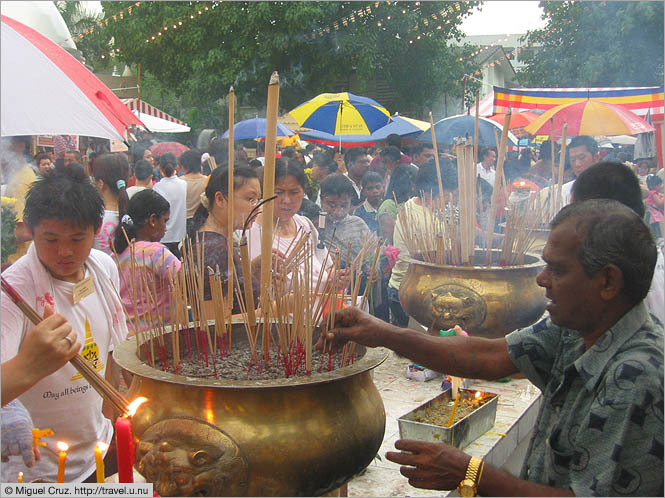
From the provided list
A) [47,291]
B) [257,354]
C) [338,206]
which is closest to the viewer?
[257,354]

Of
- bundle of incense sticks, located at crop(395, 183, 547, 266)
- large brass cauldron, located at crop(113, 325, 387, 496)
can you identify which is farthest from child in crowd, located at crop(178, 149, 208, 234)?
large brass cauldron, located at crop(113, 325, 387, 496)

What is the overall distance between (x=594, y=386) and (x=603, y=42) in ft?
20.9

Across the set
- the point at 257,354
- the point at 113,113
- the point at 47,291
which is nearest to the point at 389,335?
the point at 257,354

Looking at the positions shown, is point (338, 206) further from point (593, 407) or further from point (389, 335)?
point (593, 407)

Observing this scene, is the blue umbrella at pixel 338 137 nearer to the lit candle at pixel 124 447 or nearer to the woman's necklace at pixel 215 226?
the woman's necklace at pixel 215 226

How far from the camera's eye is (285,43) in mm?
6668

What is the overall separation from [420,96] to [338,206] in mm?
7381

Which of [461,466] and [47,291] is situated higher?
[47,291]

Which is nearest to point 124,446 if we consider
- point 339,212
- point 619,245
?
point 619,245

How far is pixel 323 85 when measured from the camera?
9.27m

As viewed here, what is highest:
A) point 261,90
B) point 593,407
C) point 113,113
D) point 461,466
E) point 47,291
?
point 261,90

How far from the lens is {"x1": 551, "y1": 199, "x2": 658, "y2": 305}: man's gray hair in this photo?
4.41 ft

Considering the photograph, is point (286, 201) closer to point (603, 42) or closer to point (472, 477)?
point (472, 477)

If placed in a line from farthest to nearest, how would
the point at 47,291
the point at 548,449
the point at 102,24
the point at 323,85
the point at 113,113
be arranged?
the point at 323,85 < the point at 102,24 < the point at 113,113 < the point at 47,291 < the point at 548,449
